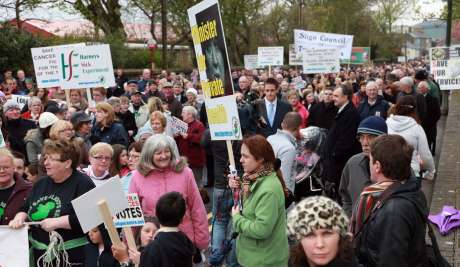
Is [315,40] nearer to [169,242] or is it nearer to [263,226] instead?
[263,226]

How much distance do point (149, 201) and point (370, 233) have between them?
2.15 m

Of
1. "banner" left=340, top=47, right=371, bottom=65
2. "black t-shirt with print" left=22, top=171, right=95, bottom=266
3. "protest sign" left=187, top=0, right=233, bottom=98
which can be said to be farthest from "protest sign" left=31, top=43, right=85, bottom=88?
"banner" left=340, top=47, right=371, bottom=65

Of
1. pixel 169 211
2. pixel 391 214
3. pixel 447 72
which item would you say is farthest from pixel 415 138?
pixel 447 72

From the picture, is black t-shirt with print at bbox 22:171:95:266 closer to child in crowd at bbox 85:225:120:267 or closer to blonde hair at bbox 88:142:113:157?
child in crowd at bbox 85:225:120:267

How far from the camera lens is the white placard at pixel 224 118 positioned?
5.58 meters

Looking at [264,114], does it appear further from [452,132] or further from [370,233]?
[452,132]

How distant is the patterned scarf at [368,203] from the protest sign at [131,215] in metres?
1.68

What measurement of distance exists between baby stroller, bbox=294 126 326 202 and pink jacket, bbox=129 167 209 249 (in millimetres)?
2431

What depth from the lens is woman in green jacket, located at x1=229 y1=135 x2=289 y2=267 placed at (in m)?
4.52

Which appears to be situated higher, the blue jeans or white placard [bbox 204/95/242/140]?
white placard [bbox 204/95/242/140]

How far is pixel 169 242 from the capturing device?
13.1 ft

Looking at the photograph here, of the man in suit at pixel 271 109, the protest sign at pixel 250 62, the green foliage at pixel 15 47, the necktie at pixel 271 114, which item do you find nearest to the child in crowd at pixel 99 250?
the man in suit at pixel 271 109

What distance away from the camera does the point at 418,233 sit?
138 inches

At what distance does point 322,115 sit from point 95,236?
7.12 meters
